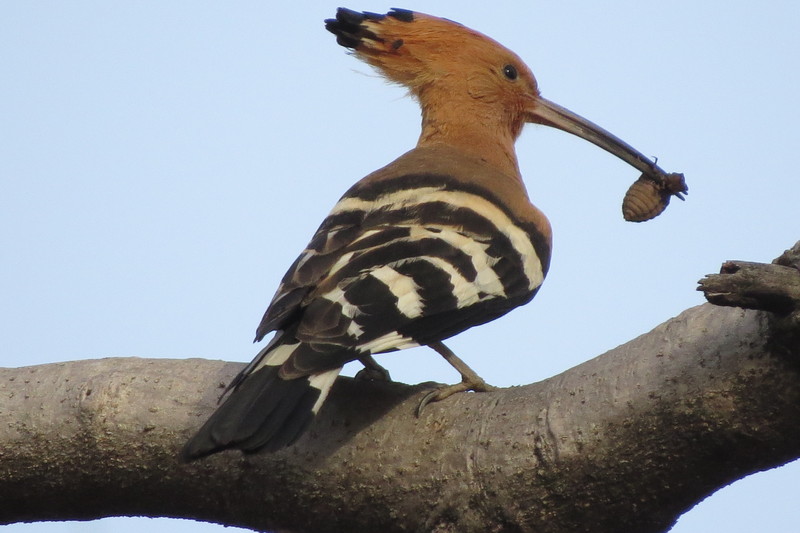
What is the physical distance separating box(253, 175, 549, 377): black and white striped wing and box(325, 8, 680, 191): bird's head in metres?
0.79

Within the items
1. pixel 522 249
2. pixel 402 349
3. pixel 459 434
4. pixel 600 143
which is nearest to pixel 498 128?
pixel 600 143

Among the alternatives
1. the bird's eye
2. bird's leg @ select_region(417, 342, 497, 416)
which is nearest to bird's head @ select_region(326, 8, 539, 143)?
the bird's eye

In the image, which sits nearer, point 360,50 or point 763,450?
point 763,450

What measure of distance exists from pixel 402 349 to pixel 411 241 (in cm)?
37

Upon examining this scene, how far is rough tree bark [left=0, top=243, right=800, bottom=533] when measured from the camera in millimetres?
1682

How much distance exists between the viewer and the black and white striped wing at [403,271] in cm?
213

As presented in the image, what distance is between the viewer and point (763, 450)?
168 cm

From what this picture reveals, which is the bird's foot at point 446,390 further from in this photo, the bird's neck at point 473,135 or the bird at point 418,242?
the bird's neck at point 473,135

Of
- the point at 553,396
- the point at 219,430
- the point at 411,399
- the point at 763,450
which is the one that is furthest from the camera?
the point at 411,399

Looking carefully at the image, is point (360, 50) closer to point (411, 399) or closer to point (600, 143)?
point (600, 143)

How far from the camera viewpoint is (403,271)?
232 cm

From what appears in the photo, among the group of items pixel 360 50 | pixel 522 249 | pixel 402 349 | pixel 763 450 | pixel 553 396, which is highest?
pixel 360 50

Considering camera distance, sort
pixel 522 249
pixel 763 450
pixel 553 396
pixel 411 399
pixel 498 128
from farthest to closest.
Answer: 1. pixel 498 128
2. pixel 522 249
3. pixel 411 399
4. pixel 553 396
5. pixel 763 450

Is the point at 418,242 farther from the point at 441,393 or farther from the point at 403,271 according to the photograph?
the point at 441,393
